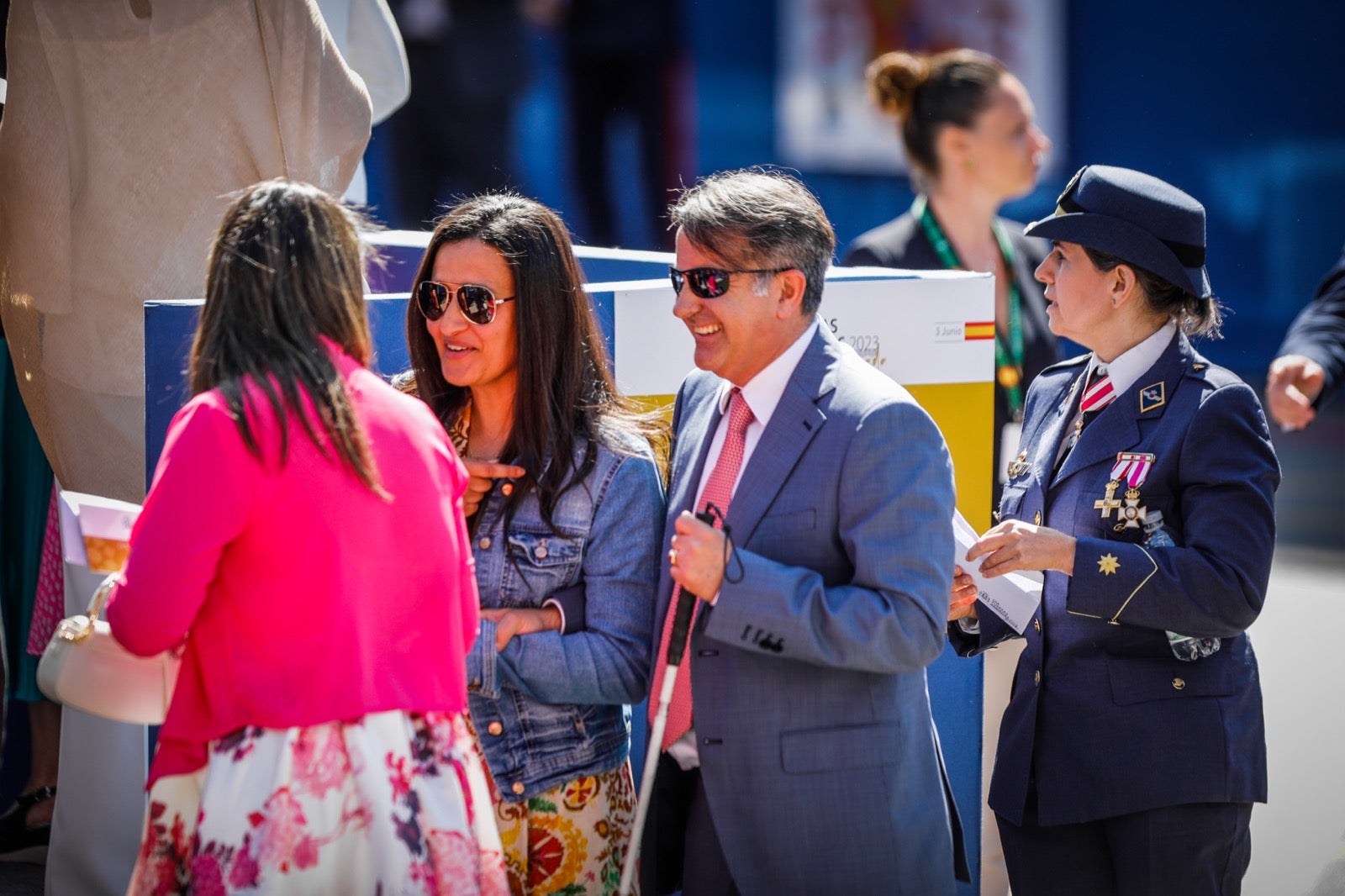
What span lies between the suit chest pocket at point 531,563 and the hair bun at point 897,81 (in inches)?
197

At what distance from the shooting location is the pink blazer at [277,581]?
2027mm

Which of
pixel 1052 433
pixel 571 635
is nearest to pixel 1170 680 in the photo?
pixel 1052 433

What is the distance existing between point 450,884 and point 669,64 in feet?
23.4

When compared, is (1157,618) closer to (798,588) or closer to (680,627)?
(798,588)

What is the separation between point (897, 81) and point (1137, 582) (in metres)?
4.92

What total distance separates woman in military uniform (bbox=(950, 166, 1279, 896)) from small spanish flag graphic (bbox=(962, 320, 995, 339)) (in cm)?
70

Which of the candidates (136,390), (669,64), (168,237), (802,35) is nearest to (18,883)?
(136,390)

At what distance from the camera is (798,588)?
2379mm

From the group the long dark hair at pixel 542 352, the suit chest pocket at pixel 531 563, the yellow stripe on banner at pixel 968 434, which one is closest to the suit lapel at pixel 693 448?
the long dark hair at pixel 542 352

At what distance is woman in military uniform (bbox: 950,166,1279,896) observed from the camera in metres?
2.77

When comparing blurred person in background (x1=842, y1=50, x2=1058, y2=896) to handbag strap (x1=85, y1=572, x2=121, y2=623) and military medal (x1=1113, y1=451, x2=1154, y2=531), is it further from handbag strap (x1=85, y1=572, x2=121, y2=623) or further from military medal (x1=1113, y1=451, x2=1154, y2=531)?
handbag strap (x1=85, y1=572, x2=121, y2=623)

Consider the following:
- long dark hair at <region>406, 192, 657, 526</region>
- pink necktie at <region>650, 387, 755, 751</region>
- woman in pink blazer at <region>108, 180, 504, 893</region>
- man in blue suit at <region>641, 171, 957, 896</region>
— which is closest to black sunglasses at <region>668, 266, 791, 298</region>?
man in blue suit at <region>641, 171, 957, 896</region>

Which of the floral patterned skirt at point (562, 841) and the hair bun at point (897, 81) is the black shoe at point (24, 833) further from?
the hair bun at point (897, 81)

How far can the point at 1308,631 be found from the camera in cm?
739
